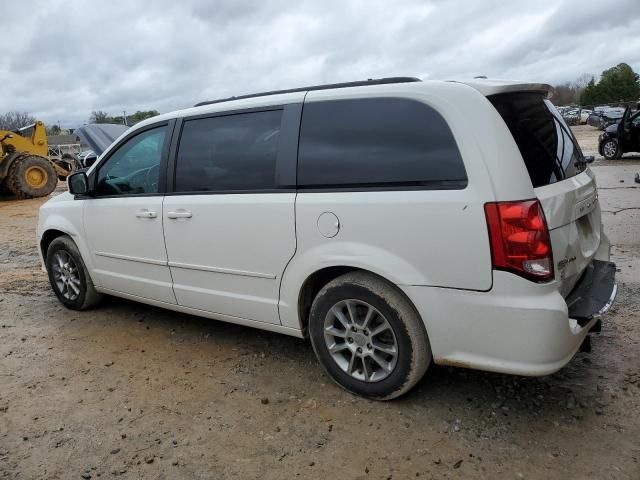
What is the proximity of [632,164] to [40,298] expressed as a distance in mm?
15962

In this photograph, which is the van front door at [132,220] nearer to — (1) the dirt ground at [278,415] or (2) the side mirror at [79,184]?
(2) the side mirror at [79,184]

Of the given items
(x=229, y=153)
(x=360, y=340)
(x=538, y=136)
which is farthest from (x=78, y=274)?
(x=538, y=136)

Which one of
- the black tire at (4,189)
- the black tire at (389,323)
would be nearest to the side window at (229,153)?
the black tire at (389,323)

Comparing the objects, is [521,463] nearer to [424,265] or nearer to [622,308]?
[424,265]

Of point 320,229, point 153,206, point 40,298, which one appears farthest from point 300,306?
point 40,298

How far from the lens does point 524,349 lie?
2594 mm

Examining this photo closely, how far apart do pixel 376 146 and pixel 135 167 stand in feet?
7.32

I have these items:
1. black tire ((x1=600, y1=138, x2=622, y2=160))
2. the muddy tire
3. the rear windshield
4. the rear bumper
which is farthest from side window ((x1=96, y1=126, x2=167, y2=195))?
black tire ((x1=600, y1=138, x2=622, y2=160))

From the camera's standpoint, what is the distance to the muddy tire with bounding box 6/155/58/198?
1620cm

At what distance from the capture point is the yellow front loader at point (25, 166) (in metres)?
16.2

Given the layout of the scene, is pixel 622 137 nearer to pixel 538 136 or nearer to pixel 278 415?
pixel 538 136

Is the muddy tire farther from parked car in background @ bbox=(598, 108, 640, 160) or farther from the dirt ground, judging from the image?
parked car in background @ bbox=(598, 108, 640, 160)

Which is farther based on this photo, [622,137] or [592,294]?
[622,137]

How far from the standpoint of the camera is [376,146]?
292cm
